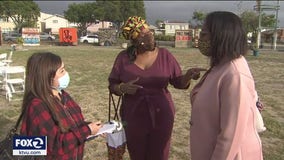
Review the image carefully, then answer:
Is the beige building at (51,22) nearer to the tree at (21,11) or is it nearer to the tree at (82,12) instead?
the tree at (82,12)

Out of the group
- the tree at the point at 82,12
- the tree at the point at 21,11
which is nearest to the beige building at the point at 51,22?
the tree at the point at 82,12

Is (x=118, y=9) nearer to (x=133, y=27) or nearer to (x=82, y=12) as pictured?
(x=82, y=12)

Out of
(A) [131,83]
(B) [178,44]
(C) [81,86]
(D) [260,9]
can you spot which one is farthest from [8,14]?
(A) [131,83]

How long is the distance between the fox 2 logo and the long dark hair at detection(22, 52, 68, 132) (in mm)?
147

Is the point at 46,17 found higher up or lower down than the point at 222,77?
higher up

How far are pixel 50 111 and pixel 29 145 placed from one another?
252mm

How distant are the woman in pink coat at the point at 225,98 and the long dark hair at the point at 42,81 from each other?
905 millimetres

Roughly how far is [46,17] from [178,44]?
6200 centimetres

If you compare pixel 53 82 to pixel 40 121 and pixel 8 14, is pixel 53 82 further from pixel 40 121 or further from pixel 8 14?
pixel 8 14

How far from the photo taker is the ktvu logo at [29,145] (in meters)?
2.05

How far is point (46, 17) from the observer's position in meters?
86.1

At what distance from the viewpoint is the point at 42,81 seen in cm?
212

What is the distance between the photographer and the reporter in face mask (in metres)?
2.05

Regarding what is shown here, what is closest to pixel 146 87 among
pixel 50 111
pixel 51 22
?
pixel 50 111
